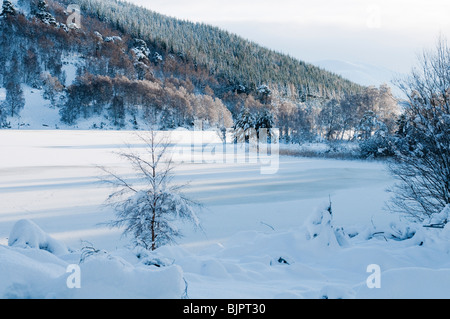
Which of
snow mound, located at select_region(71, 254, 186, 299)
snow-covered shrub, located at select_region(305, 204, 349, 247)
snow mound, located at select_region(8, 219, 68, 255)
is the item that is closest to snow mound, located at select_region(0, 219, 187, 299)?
snow mound, located at select_region(71, 254, 186, 299)

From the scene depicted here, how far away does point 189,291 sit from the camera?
107 inches

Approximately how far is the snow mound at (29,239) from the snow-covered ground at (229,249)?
0.01 m

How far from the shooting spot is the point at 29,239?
3895 mm

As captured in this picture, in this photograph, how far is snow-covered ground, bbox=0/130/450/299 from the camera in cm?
215

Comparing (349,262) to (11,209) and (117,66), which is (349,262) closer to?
(11,209)

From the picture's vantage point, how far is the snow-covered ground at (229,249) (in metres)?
2.15

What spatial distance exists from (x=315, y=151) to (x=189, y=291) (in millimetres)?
32158

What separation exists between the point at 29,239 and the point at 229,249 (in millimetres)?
3199

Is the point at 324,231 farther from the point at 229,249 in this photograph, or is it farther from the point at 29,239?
the point at 29,239

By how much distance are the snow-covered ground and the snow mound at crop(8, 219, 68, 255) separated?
1cm

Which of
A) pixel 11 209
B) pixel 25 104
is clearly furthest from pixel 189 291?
pixel 25 104

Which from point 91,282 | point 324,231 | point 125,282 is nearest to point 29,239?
point 91,282

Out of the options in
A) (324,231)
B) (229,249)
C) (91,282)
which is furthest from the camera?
(229,249)

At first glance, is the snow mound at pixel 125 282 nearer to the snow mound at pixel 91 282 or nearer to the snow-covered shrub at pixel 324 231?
the snow mound at pixel 91 282
